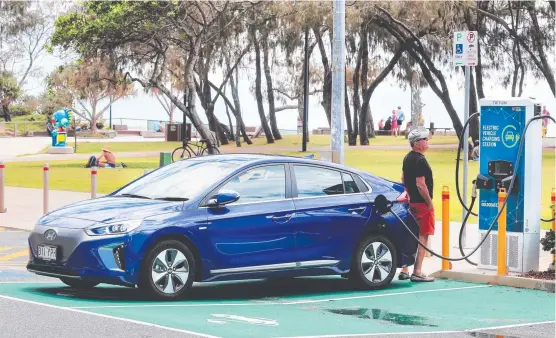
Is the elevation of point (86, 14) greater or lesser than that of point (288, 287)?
greater

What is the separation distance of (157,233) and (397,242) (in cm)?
322

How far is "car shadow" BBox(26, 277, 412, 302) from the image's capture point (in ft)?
37.8

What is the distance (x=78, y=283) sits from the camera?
11.9 metres

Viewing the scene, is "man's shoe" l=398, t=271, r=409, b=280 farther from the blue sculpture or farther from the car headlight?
the blue sculpture

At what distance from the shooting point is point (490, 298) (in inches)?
480

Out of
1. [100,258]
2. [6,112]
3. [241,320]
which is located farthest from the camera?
[6,112]

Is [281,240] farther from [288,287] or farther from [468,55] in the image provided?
[468,55]

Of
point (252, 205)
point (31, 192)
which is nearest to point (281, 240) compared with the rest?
point (252, 205)

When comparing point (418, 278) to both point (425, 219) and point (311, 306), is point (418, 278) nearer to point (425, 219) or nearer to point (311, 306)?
point (425, 219)

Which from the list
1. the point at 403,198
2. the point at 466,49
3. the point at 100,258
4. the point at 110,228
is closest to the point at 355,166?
Result: the point at 466,49

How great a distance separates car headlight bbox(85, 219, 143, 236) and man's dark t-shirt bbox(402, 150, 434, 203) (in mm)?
3729

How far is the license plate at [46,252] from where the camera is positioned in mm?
11055

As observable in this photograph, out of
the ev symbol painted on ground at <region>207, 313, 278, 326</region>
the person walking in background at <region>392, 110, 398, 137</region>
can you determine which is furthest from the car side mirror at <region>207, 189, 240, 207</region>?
the person walking in background at <region>392, 110, 398, 137</region>

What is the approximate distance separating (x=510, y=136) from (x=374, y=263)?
2.42 metres
